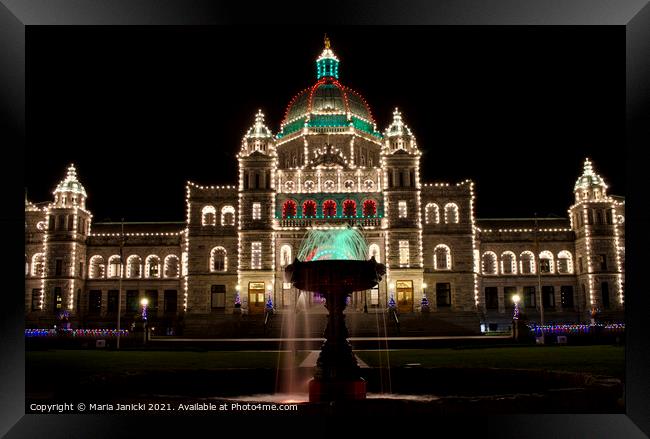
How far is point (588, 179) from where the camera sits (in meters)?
66.9

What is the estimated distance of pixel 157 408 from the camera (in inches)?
451

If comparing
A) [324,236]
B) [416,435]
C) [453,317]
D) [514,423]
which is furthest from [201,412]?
[453,317]

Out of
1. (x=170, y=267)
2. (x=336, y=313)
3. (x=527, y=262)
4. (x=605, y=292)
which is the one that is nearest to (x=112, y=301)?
(x=170, y=267)

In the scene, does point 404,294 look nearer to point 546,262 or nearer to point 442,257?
point 442,257

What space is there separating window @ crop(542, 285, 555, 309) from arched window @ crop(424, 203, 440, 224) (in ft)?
46.6

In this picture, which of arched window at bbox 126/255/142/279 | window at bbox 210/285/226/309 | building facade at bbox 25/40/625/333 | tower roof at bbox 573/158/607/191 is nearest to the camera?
building facade at bbox 25/40/625/333

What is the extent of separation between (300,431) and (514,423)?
328 cm

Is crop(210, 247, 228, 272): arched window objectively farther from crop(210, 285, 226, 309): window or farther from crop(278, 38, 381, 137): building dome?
crop(278, 38, 381, 137): building dome

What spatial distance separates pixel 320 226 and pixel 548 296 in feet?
83.7

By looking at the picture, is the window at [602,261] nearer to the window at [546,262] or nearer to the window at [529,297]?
the window at [546,262]

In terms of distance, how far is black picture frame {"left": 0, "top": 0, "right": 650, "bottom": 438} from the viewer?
10.9 metres

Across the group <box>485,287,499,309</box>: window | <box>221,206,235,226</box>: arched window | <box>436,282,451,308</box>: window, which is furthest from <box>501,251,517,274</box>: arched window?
<box>221,206,235,226</box>: arched window

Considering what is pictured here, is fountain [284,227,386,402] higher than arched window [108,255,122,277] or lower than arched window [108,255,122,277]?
lower
